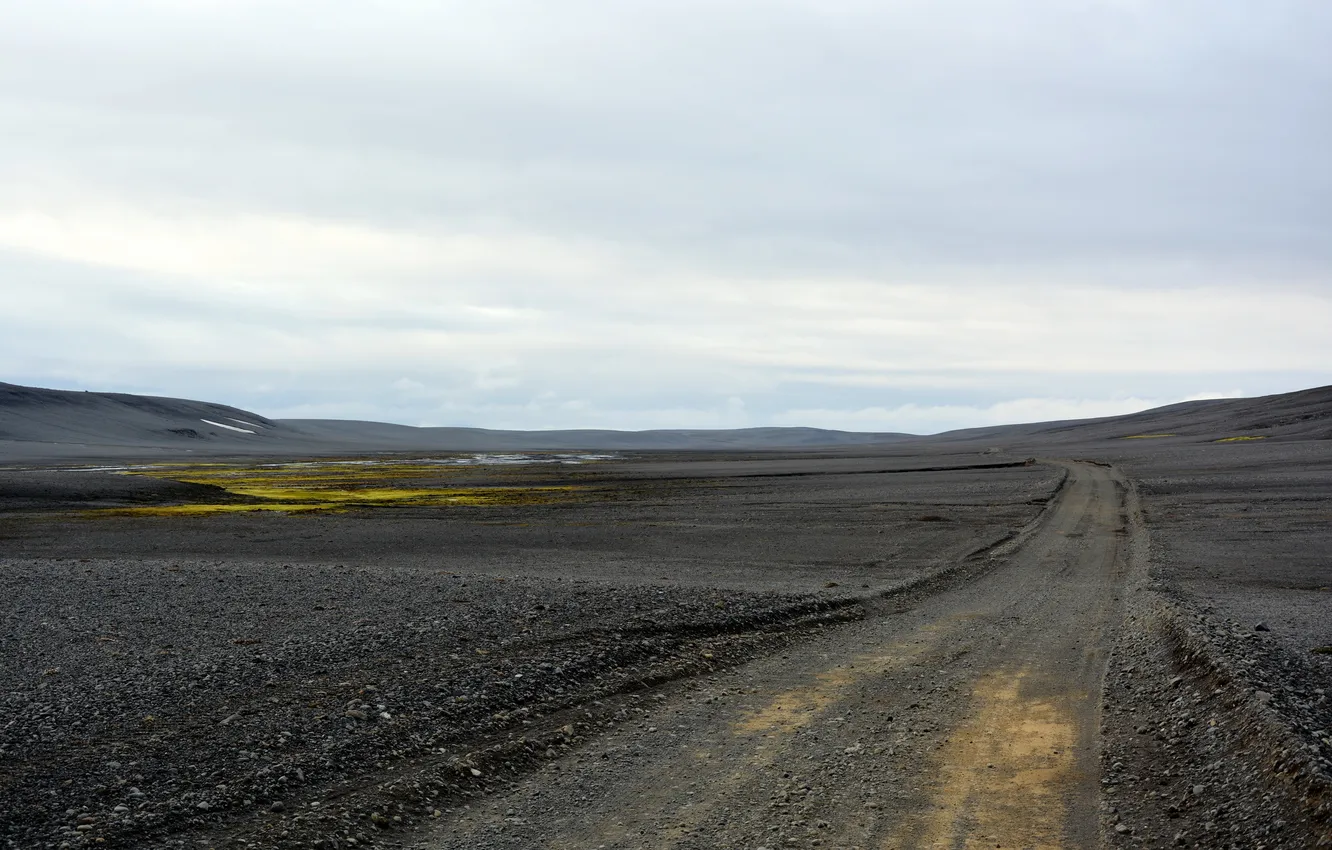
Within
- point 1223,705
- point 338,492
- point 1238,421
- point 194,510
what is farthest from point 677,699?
point 1238,421

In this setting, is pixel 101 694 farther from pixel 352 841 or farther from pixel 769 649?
pixel 769 649

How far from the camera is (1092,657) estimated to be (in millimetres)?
10328

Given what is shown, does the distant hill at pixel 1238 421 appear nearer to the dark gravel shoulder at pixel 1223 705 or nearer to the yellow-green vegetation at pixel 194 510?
the dark gravel shoulder at pixel 1223 705

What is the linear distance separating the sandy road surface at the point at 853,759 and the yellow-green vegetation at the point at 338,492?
28711mm

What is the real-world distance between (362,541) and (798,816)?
68.1 ft

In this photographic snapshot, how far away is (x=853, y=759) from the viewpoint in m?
7.21

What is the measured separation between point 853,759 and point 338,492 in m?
44.4

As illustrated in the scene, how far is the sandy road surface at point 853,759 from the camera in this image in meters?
5.99

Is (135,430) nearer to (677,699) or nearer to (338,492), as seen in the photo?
(338,492)

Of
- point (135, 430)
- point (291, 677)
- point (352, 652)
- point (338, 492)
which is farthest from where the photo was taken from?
point (135, 430)

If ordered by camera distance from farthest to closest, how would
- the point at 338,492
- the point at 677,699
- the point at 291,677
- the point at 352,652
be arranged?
1. the point at 338,492
2. the point at 352,652
3. the point at 291,677
4. the point at 677,699

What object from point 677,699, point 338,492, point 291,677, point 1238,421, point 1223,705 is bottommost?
point 338,492

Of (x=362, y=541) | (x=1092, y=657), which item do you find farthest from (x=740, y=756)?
(x=362, y=541)

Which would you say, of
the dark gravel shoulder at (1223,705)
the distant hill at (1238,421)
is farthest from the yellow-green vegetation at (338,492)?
the distant hill at (1238,421)
